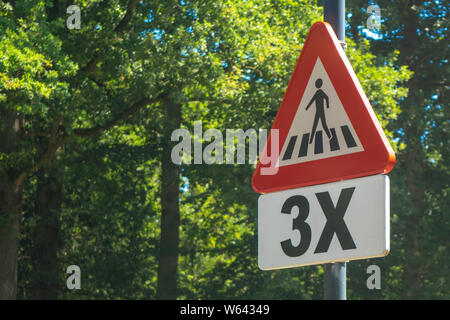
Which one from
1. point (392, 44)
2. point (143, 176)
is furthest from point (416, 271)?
point (143, 176)

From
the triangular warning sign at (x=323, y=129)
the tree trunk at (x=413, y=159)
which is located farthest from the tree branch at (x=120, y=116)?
the triangular warning sign at (x=323, y=129)

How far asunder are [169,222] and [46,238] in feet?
12.1

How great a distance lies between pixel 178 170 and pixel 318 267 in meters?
6.50

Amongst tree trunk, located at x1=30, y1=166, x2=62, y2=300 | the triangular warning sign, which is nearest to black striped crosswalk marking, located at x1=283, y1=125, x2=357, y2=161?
the triangular warning sign

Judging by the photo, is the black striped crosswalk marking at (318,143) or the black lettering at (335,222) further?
the black striped crosswalk marking at (318,143)

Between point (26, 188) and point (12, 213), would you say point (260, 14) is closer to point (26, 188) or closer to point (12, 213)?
point (12, 213)

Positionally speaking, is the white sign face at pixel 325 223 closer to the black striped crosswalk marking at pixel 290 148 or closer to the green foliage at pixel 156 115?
the black striped crosswalk marking at pixel 290 148

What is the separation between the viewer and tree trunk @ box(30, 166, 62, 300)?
21047 mm

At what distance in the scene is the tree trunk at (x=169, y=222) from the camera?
66.8 feet

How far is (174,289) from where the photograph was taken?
21.9 metres

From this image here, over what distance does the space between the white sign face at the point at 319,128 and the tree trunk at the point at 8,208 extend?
13.2 meters

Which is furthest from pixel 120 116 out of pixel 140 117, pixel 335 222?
pixel 335 222

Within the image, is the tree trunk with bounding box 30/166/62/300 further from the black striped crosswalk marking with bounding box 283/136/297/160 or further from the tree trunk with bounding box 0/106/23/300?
the black striped crosswalk marking with bounding box 283/136/297/160

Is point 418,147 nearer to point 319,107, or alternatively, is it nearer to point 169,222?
point 169,222
